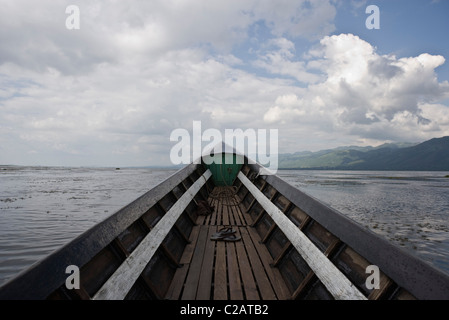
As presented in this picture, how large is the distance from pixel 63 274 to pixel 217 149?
9350mm

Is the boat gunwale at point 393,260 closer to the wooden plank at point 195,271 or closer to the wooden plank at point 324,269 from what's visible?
the wooden plank at point 324,269

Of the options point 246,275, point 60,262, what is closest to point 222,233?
point 246,275

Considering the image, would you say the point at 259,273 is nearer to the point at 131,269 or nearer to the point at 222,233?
the point at 222,233

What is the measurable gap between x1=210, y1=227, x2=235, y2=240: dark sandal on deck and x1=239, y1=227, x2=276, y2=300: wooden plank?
31cm

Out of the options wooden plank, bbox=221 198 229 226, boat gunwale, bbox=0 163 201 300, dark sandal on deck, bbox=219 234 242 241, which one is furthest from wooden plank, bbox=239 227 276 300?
boat gunwale, bbox=0 163 201 300

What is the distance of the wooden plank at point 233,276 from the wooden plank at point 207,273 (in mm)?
252

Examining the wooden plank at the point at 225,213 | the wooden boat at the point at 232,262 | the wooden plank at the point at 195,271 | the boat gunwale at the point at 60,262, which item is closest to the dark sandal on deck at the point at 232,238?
the wooden boat at the point at 232,262

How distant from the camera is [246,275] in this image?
336 cm

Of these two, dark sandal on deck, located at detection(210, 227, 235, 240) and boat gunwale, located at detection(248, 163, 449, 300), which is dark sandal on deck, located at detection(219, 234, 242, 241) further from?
boat gunwale, located at detection(248, 163, 449, 300)

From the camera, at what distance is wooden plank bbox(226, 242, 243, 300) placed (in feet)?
9.49

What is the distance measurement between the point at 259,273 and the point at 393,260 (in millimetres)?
2006

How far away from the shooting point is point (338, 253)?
253 centimetres
